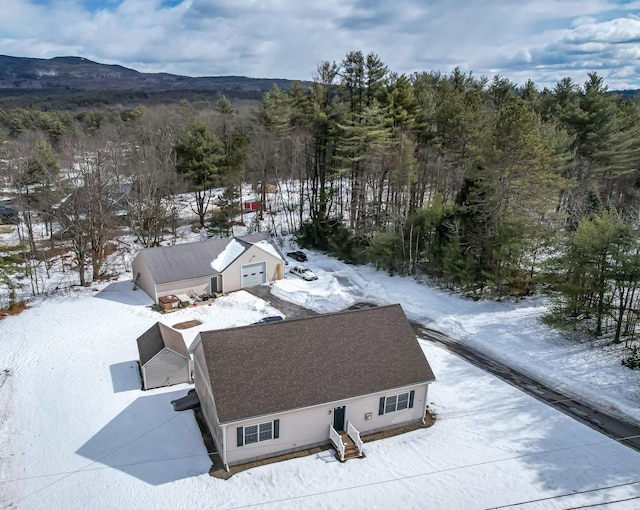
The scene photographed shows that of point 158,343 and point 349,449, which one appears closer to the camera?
point 349,449

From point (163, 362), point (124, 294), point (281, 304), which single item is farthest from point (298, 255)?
point (163, 362)

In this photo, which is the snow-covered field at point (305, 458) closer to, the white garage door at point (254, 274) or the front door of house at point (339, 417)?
the front door of house at point (339, 417)

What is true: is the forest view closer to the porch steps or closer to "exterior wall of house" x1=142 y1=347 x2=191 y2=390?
"exterior wall of house" x1=142 y1=347 x2=191 y2=390

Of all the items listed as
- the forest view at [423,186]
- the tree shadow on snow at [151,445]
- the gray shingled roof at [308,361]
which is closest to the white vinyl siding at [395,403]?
the gray shingled roof at [308,361]

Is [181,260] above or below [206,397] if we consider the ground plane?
above

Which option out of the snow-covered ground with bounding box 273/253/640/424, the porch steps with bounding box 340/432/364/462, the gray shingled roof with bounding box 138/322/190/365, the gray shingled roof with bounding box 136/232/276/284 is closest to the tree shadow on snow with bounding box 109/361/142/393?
the gray shingled roof with bounding box 138/322/190/365

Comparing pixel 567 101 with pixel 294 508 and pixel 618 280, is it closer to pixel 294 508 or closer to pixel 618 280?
pixel 618 280

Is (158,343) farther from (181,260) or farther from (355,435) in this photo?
(181,260)
